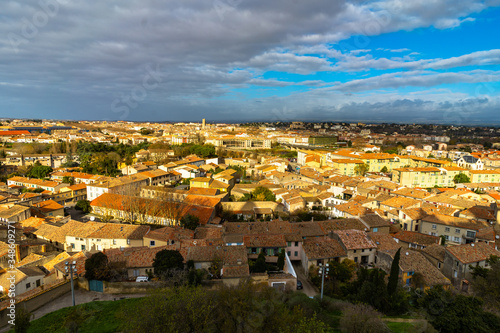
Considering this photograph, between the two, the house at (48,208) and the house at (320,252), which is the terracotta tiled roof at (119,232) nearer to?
the house at (48,208)

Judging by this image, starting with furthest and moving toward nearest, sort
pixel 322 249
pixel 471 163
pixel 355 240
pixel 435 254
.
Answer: pixel 471 163
pixel 435 254
pixel 355 240
pixel 322 249

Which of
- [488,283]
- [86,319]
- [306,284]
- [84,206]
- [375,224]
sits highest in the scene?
[375,224]

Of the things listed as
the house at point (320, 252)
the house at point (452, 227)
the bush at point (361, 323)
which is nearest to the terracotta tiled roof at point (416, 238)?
the house at point (452, 227)

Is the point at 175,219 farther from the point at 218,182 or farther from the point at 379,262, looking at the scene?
the point at 379,262

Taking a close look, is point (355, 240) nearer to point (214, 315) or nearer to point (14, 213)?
point (214, 315)

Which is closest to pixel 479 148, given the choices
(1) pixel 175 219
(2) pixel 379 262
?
(2) pixel 379 262

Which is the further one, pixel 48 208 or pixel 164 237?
pixel 48 208

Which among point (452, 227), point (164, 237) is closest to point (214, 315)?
point (164, 237)
